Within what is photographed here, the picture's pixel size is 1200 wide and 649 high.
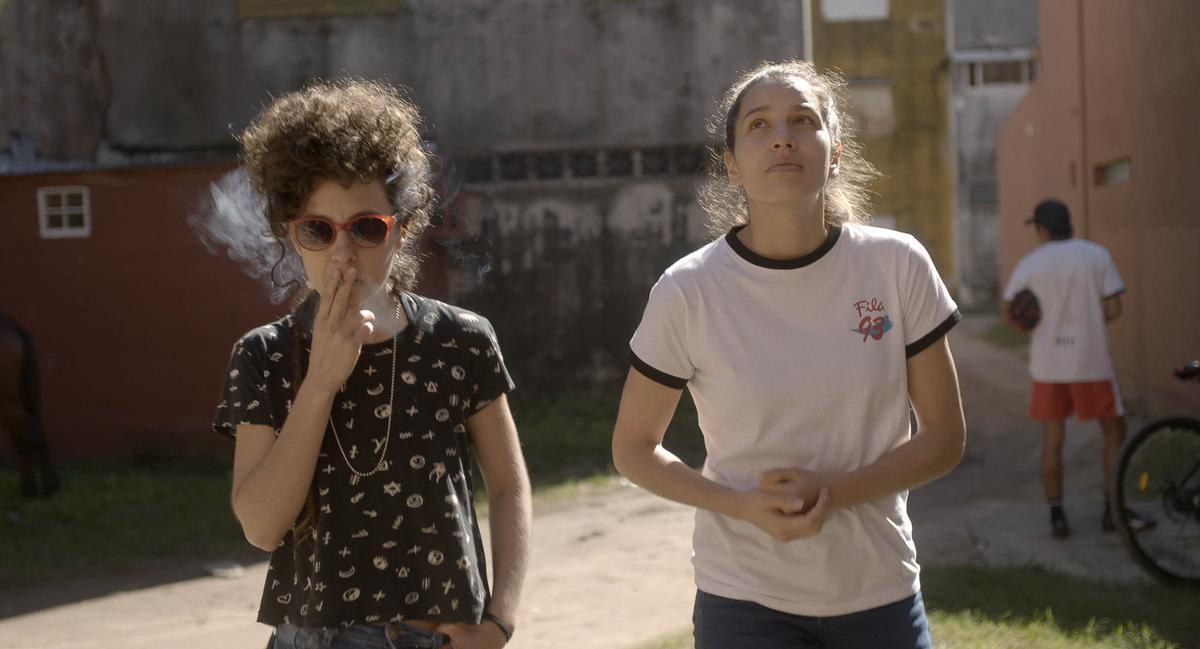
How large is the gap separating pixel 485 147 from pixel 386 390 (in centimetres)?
1170

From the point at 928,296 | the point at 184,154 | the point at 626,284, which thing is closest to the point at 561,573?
the point at 928,296

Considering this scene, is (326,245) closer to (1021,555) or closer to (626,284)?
(1021,555)

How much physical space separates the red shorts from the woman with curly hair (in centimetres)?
558

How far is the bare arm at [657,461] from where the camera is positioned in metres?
2.55

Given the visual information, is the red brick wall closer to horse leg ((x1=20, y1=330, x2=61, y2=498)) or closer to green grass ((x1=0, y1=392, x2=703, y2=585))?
green grass ((x1=0, y1=392, x2=703, y2=585))

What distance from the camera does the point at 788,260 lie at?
2660 millimetres

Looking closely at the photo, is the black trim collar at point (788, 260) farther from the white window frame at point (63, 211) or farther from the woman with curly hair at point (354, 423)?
the white window frame at point (63, 211)

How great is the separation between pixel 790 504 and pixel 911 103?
30.1 metres

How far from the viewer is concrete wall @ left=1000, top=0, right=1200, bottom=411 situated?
9953 mm

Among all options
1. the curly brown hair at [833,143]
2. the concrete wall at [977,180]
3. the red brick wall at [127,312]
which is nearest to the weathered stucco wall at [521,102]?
the red brick wall at [127,312]

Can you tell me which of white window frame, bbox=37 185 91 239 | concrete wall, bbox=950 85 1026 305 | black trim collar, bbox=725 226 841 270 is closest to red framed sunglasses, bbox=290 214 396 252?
black trim collar, bbox=725 226 841 270

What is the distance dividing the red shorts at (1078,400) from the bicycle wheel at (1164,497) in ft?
2.91

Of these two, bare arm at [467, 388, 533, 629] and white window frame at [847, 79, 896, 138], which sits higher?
white window frame at [847, 79, 896, 138]

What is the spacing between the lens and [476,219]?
1365 centimetres
